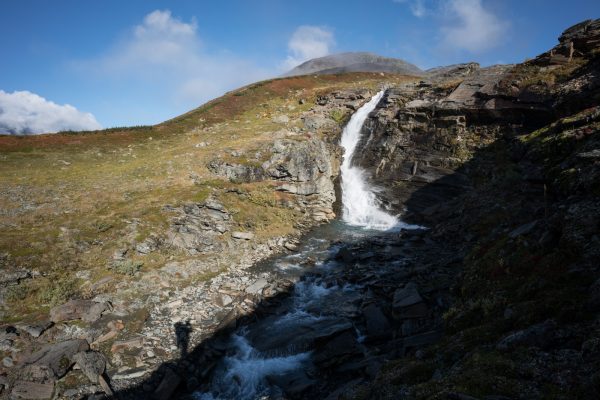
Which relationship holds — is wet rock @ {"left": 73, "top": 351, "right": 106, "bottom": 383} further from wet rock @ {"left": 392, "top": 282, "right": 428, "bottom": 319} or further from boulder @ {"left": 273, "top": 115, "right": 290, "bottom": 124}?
boulder @ {"left": 273, "top": 115, "right": 290, "bottom": 124}

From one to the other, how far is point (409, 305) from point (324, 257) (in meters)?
11.0

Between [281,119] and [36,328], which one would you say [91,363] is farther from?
[281,119]

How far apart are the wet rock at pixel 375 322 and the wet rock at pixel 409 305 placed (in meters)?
0.68

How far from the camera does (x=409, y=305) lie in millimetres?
16141

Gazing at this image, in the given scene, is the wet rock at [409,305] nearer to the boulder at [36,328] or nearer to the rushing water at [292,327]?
the rushing water at [292,327]

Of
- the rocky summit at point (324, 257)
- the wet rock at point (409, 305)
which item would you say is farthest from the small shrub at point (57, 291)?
the wet rock at point (409, 305)

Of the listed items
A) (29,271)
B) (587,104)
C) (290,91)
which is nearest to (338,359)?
(29,271)

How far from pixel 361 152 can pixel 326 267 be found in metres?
24.2

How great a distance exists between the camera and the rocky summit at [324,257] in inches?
400

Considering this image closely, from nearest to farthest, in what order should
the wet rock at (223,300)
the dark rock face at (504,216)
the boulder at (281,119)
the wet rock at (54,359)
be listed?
the dark rock face at (504,216) → the wet rock at (54,359) → the wet rock at (223,300) → the boulder at (281,119)

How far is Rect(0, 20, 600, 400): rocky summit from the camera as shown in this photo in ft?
33.3

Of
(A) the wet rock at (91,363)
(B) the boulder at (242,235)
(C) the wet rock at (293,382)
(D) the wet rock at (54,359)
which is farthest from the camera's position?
(B) the boulder at (242,235)

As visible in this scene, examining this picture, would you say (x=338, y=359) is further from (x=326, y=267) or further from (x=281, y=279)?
(x=326, y=267)

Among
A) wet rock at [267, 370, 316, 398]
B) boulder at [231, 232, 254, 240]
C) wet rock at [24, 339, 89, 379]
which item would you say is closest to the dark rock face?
wet rock at [267, 370, 316, 398]
